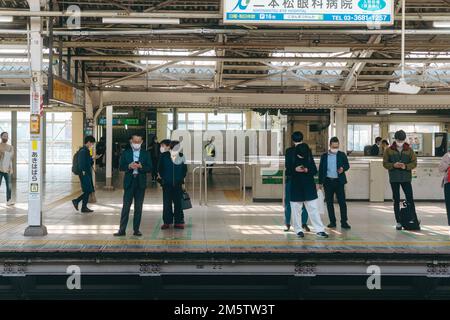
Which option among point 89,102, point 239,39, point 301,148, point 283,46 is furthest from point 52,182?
point 301,148

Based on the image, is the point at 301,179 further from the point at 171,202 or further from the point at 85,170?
the point at 85,170

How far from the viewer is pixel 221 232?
889 cm

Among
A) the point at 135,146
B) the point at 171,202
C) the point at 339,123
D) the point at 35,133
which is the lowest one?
the point at 171,202

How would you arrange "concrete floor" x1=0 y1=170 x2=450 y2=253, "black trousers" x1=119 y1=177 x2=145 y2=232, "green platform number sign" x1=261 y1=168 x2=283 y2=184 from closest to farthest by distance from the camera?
"concrete floor" x1=0 y1=170 x2=450 y2=253, "black trousers" x1=119 y1=177 x2=145 y2=232, "green platform number sign" x1=261 y1=168 x2=283 y2=184

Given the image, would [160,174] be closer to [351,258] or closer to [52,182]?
[351,258]

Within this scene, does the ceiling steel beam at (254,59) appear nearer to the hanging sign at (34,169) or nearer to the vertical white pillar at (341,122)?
the vertical white pillar at (341,122)

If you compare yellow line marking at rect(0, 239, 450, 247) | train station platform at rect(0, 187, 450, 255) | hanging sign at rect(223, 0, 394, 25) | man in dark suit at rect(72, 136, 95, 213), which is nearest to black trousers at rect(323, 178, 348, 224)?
train station platform at rect(0, 187, 450, 255)

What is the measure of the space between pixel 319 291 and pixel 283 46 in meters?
5.00

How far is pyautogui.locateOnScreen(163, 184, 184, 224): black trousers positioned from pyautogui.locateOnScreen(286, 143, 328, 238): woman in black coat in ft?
6.11

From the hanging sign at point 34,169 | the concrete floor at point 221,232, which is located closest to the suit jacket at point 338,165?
the concrete floor at point 221,232

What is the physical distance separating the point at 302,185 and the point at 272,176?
16.0ft

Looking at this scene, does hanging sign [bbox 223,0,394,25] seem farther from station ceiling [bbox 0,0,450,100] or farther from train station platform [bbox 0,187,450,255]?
train station platform [bbox 0,187,450,255]

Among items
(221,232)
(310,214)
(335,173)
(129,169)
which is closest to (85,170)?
(129,169)

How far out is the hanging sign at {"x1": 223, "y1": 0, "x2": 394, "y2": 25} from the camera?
784cm
